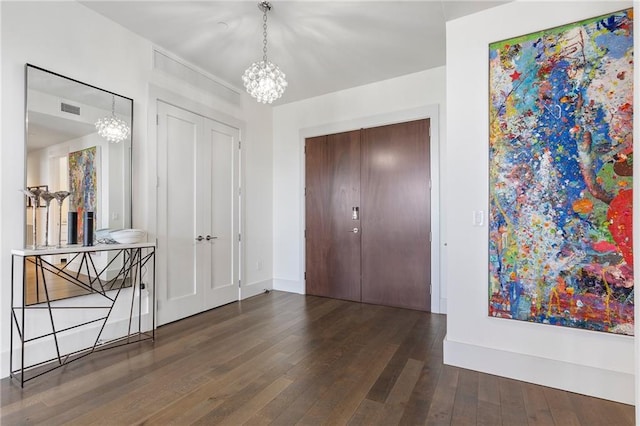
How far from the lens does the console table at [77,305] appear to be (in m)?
2.28

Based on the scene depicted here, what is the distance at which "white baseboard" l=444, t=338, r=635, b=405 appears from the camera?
2.00 metres

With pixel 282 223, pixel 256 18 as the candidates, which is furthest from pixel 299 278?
pixel 256 18

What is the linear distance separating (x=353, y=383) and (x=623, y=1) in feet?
10.5

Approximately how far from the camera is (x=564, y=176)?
220 cm

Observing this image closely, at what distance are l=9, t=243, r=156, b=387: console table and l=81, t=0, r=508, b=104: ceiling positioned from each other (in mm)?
2142

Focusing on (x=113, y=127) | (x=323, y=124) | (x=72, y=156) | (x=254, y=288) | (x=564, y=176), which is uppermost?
(x=323, y=124)

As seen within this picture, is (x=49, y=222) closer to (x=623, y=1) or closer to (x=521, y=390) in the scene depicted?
(x=521, y=390)

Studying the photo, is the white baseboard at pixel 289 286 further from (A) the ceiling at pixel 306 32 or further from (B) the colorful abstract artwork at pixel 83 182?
(A) the ceiling at pixel 306 32

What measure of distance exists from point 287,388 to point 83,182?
243cm

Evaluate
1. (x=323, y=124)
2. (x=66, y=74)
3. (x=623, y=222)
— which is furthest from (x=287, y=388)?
(x=323, y=124)

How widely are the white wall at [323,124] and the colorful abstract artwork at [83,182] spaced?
2678mm

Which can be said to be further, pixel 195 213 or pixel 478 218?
pixel 195 213

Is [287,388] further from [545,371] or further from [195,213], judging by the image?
[195,213]

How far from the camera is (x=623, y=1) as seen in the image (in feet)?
6.72
